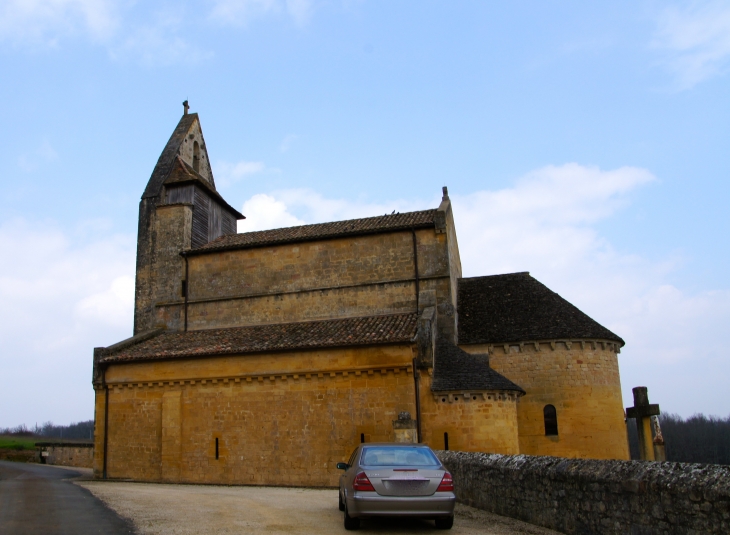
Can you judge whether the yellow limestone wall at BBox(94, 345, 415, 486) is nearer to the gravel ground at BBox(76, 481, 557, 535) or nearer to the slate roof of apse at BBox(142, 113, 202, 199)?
the gravel ground at BBox(76, 481, 557, 535)

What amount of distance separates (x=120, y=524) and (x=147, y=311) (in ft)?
61.9

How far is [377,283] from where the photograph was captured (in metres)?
25.2

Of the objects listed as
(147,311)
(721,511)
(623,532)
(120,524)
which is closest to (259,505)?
(120,524)

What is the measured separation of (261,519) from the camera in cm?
1070

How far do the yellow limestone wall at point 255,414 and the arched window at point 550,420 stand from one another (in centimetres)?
555

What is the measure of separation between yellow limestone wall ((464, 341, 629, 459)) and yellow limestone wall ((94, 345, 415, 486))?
507 centimetres

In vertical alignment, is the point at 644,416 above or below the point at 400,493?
above

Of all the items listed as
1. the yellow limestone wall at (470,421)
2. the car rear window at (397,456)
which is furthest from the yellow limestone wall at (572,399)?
the car rear window at (397,456)

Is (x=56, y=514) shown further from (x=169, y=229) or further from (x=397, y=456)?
(x=169, y=229)

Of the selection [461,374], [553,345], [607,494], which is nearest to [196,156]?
[461,374]

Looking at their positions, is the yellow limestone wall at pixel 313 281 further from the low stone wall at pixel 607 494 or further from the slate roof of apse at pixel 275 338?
the low stone wall at pixel 607 494

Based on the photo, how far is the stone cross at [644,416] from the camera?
1983 centimetres

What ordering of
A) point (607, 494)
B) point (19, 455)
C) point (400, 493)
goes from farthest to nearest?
point (19, 455) → point (400, 493) → point (607, 494)

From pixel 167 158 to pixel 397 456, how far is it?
23.9 meters
